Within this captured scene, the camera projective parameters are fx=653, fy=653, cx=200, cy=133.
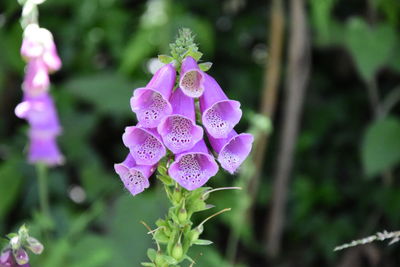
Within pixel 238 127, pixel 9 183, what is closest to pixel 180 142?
pixel 9 183

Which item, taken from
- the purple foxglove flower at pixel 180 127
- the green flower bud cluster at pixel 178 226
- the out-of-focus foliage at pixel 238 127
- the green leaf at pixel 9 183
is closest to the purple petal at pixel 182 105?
the purple foxglove flower at pixel 180 127

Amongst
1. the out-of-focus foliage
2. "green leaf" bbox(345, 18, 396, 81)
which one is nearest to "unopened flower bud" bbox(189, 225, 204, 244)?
the out-of-focus foliage

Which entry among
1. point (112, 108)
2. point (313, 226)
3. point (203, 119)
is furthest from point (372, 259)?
point (203, 119)

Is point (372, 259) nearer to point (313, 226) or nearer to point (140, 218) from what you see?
point (313, 226)

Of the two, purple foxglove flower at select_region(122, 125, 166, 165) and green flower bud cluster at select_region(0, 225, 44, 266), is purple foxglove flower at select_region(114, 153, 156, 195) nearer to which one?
purple foxglove flower at select_region(122, 125, 166, 165)

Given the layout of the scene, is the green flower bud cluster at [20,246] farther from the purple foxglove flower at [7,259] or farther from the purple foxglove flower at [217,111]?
the purple foxglove flower at [217,111]

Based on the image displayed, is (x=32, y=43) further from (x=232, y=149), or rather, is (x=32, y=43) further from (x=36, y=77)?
(x=232, y=149)

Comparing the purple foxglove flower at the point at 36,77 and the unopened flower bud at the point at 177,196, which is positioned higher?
the purple foxglove flower at the point at 36,77
